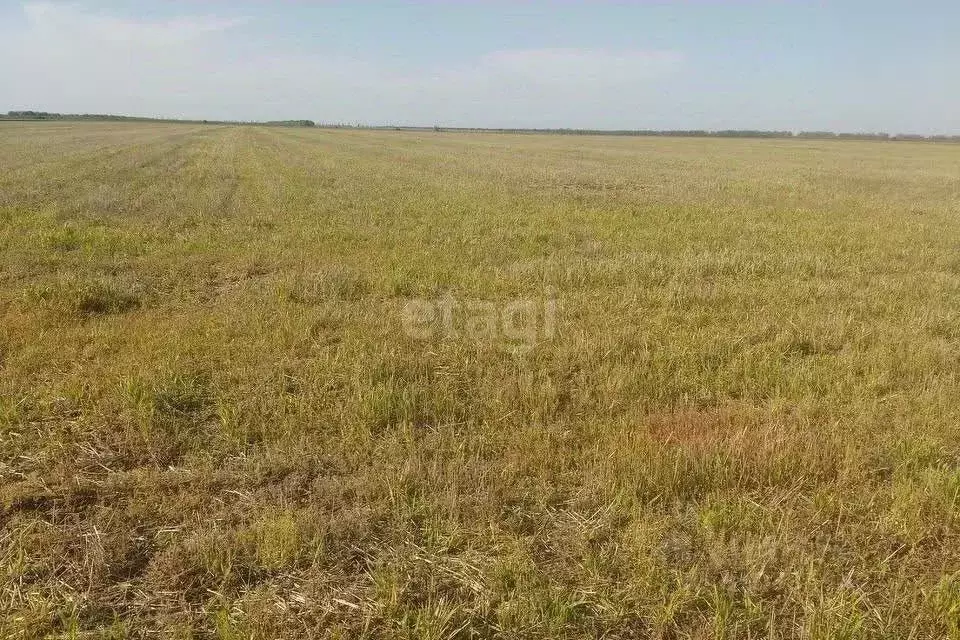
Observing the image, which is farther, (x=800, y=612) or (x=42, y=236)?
(x=42, y=236)

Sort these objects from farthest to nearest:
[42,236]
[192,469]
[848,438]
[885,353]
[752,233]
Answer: [752,233] < [42,236] < [885,353] < [848,438] < [192,469]

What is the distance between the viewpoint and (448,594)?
2.88 meters

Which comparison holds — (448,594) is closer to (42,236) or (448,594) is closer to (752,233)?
(42,236)

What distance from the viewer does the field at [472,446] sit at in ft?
9.25

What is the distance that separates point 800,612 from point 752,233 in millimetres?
11415

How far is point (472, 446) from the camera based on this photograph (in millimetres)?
4133

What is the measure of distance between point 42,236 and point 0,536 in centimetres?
877

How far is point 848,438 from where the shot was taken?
4.22m

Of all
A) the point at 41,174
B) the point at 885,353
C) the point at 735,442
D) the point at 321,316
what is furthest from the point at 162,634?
the point at 41,174

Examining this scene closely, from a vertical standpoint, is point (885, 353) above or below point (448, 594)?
above

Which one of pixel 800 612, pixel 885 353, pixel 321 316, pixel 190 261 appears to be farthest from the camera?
pixel 190 261

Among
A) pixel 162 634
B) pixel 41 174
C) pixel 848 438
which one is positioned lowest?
pixel 162 634

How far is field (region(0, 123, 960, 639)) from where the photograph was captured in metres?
2.82

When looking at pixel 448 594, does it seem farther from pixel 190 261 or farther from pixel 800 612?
pixel 190 261
